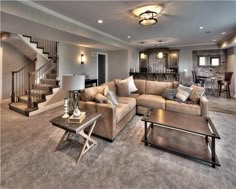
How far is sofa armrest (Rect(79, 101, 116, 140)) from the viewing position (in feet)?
8.19

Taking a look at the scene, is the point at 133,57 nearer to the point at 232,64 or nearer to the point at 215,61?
the point at 215,61

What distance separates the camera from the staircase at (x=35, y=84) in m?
4.24

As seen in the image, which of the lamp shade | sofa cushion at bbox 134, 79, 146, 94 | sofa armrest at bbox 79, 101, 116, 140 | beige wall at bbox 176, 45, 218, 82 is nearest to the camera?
the lamp shade

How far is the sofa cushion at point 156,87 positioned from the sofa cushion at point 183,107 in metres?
0.83

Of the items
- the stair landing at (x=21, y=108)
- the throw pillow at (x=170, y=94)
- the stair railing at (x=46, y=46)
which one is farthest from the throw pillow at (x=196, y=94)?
the stair railing at (x=46, y=46)

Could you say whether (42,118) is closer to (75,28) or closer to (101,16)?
(75,28)

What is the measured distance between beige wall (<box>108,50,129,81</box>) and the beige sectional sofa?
3.39m

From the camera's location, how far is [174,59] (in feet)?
28.5

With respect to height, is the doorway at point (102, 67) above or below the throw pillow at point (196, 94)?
above

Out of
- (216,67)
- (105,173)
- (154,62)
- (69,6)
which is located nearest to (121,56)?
(154,62)

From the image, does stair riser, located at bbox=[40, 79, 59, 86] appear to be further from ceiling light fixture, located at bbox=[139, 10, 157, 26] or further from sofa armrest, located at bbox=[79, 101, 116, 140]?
ceiling light fixture, located at bbox=[139, 10, 157, 26]

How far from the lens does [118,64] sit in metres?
7.87

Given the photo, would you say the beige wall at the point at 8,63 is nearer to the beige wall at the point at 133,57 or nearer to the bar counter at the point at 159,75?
the beige wall at the point at 133,57

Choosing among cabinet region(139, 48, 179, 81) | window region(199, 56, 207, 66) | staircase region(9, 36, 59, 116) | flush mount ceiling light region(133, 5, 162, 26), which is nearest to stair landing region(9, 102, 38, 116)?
staircase region(9, 36, 59, 116)
